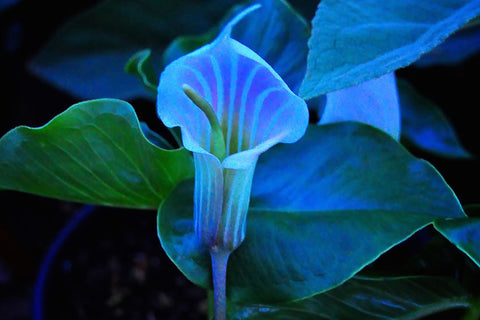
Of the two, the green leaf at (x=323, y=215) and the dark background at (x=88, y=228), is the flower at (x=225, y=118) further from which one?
the dark background at (x=88, y=228)

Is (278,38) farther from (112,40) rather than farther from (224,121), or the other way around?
(112,40)

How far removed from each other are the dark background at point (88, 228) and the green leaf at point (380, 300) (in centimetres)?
19

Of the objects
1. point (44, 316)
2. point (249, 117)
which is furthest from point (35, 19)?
point (249, 117)

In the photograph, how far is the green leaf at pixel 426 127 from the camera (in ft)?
1.66

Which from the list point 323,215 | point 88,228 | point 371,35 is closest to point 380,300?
point 323,215

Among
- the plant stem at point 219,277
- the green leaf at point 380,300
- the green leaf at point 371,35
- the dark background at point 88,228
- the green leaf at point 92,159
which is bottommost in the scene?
the dark background at point 88,228

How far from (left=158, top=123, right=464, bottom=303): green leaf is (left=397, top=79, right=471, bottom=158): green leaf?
6.7 inches

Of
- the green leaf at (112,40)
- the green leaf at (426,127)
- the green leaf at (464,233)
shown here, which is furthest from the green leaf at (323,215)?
the green leaf at (112,40)

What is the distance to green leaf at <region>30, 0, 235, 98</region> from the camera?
613mm

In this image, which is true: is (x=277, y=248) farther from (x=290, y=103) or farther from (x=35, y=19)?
(x=35, y=19)

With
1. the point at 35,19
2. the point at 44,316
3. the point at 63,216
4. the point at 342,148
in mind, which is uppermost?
the point at 342,148

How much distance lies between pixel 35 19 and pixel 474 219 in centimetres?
61

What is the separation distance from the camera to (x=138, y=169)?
356mm

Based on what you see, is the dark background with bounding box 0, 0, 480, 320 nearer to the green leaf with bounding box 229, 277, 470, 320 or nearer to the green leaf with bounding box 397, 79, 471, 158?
the green leaf with bounding box 397, 79, 471, 158
